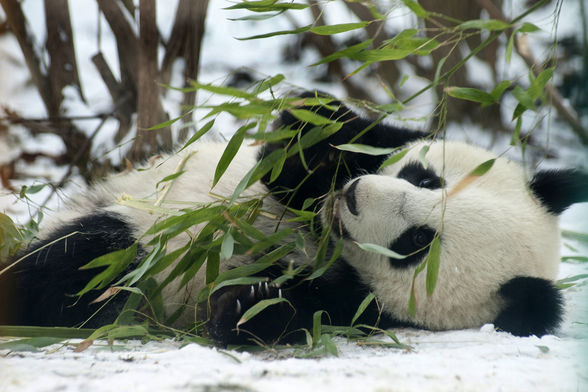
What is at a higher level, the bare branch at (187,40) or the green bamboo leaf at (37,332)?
the bare branch at (187,40)

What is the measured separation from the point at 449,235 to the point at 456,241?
2 cm

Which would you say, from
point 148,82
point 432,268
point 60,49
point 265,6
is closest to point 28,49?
point 60,49

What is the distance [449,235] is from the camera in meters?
1.29

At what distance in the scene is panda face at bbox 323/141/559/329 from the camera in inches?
50.6

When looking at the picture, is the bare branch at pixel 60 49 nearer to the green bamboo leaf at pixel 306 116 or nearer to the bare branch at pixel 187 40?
the bare branch at pixel 187 40

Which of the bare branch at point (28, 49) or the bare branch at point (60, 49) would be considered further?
the bare branch at point (60, 49)

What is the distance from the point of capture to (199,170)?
1.69 meters

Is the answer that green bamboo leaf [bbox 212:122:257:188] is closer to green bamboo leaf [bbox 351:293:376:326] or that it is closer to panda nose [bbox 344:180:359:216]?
panda nose [bbox 344:180:359:216]

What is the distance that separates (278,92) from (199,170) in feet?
1.54

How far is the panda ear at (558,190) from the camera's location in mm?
1452

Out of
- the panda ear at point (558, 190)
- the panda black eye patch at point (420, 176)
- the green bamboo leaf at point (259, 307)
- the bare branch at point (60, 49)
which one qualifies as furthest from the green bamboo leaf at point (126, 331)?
the bare branch at point (60, 49)

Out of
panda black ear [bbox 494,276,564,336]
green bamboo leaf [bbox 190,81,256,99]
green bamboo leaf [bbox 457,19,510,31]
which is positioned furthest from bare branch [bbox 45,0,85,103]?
panda black ear [bbox 494,276,564,336]

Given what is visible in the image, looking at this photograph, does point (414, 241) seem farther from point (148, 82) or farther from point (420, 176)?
point (148, 82)

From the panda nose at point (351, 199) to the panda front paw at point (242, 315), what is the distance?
263 mm
